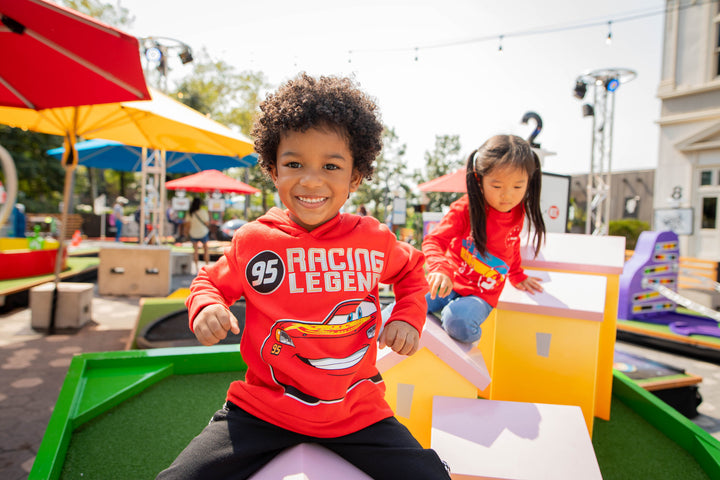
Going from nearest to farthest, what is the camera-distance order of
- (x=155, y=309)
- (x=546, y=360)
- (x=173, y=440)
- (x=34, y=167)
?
(x=173, y=440) → (x=546, y=360) → (x=155, y=309) → (x=34, y=167)

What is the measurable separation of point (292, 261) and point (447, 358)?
86cm

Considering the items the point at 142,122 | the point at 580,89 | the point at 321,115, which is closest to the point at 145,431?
the point at 321,115

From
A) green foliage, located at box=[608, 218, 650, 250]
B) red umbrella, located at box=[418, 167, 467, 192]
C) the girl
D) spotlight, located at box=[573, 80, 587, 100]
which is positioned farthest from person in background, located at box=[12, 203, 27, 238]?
green foliage, located at box=[608, 218, 650, 250]

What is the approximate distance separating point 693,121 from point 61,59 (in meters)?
16.1

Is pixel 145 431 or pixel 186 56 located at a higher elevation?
pixel 186 56

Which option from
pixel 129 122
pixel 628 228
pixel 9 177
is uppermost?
pixel 129 122

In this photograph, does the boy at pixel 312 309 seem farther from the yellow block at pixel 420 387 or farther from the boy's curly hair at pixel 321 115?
the yellow block at pixel 420 387

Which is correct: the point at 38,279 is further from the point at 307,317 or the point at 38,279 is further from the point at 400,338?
the point at 400,338

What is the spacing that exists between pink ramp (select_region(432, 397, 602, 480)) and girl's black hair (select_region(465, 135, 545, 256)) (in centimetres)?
78

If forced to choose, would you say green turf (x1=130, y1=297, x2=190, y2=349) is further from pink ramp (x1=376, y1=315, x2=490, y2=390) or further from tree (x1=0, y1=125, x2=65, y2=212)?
tree (x1=0, y1=125, x2=65, y2=212)

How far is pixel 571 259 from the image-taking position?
2.55 m

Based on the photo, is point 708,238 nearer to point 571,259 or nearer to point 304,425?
point 571,259

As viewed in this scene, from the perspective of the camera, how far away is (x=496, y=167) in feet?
6.38

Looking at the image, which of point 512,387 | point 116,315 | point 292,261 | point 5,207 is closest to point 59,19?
point 5,207
